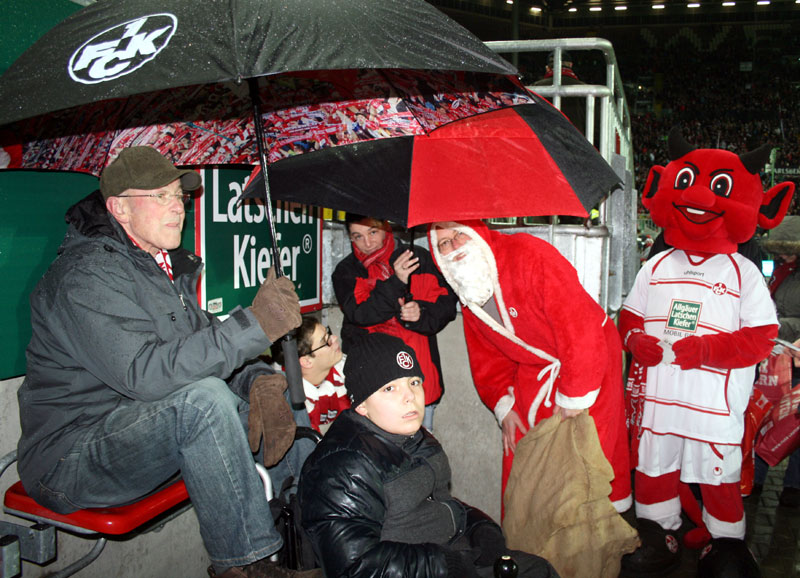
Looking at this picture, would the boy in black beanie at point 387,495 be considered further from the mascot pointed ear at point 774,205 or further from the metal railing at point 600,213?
the mascot pointed ear at point 774,205

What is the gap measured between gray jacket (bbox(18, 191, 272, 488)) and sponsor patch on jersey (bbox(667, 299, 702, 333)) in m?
2.41

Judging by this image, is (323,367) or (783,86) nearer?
(323,367)

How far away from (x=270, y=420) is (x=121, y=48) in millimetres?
1405

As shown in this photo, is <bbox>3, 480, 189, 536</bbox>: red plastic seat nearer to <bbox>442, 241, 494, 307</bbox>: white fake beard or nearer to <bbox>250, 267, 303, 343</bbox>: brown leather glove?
<bbox>250, 267, 303, 343</bbox>: brown leather glove

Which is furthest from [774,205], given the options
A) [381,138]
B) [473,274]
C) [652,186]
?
[381,138]

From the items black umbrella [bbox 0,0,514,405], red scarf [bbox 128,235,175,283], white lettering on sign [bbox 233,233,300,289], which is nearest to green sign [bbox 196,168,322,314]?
white lettering on sign [bbox 233,233,300,289]

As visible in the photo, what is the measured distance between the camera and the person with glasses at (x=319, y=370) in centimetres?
363

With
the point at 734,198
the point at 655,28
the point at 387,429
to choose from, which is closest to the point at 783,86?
the point at 655,28

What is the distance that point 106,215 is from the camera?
2379 mm

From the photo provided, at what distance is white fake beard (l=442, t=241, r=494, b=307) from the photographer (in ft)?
10.4

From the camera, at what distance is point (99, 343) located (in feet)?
6.98

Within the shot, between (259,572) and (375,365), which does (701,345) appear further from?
(259,572)

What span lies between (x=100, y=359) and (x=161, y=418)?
0.93 feet

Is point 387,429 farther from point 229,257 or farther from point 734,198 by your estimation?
point 734,198
